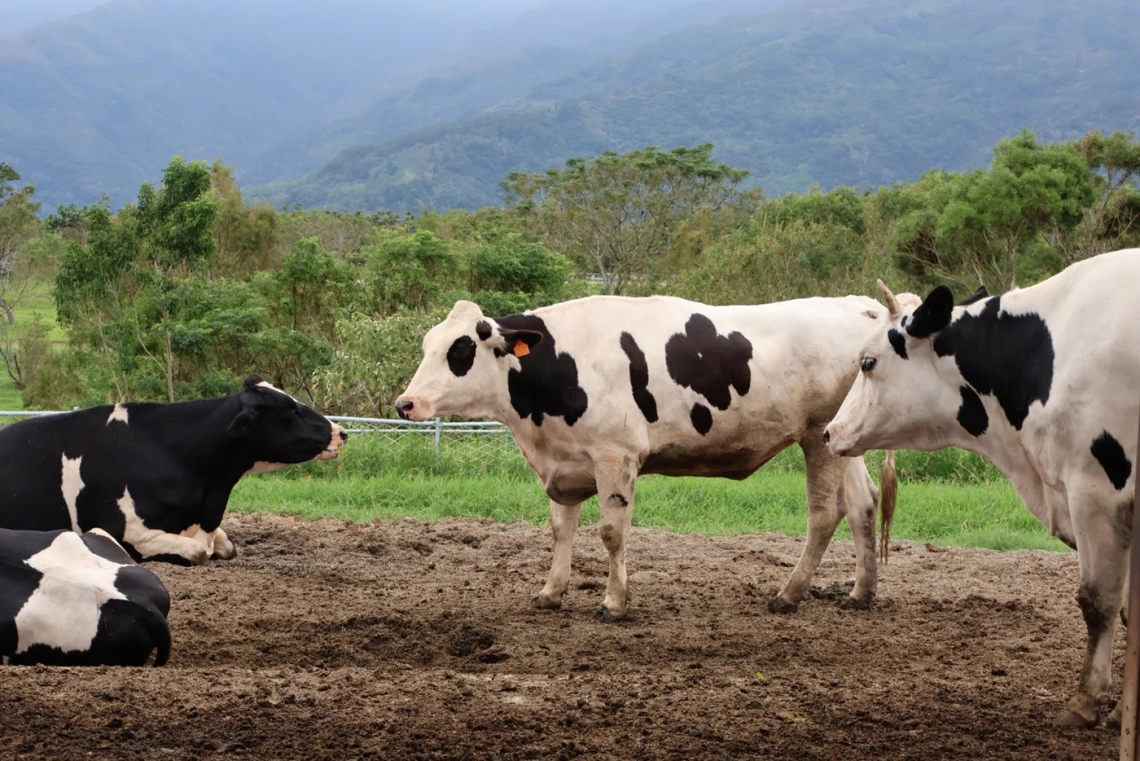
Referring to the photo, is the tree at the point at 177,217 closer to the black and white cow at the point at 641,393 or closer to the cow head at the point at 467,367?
the cow head at the point at 467,367

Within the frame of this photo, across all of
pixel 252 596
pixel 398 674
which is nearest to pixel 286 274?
pixel 252 596

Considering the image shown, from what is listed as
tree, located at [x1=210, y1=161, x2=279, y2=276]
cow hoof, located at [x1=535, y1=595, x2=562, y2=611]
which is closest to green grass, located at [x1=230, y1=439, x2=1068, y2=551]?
cow hoof, located at [x1=535, y1=595, x2=562, y2=611]

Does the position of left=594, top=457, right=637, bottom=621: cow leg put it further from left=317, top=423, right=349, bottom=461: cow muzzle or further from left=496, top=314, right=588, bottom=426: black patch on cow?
left=317, top=423, right=349, bottom=461: cow muzzle

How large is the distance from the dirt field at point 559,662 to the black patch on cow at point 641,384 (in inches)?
49.5

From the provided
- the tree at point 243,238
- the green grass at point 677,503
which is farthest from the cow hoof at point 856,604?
the tree at point 243,238

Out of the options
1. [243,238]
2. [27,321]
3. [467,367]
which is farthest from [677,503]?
[27,321]

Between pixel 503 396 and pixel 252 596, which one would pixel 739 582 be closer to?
pixel 503 396

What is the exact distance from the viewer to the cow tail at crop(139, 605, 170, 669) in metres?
5.79

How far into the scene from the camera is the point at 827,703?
4.88 meters

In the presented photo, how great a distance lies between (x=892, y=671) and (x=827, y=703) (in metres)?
1.19

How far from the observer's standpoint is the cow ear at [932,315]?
5496 mm

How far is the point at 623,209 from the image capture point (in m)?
59.7

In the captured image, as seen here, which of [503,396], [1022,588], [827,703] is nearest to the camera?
[827,703]

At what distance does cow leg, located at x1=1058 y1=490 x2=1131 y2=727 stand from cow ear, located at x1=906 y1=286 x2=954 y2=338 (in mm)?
1110
